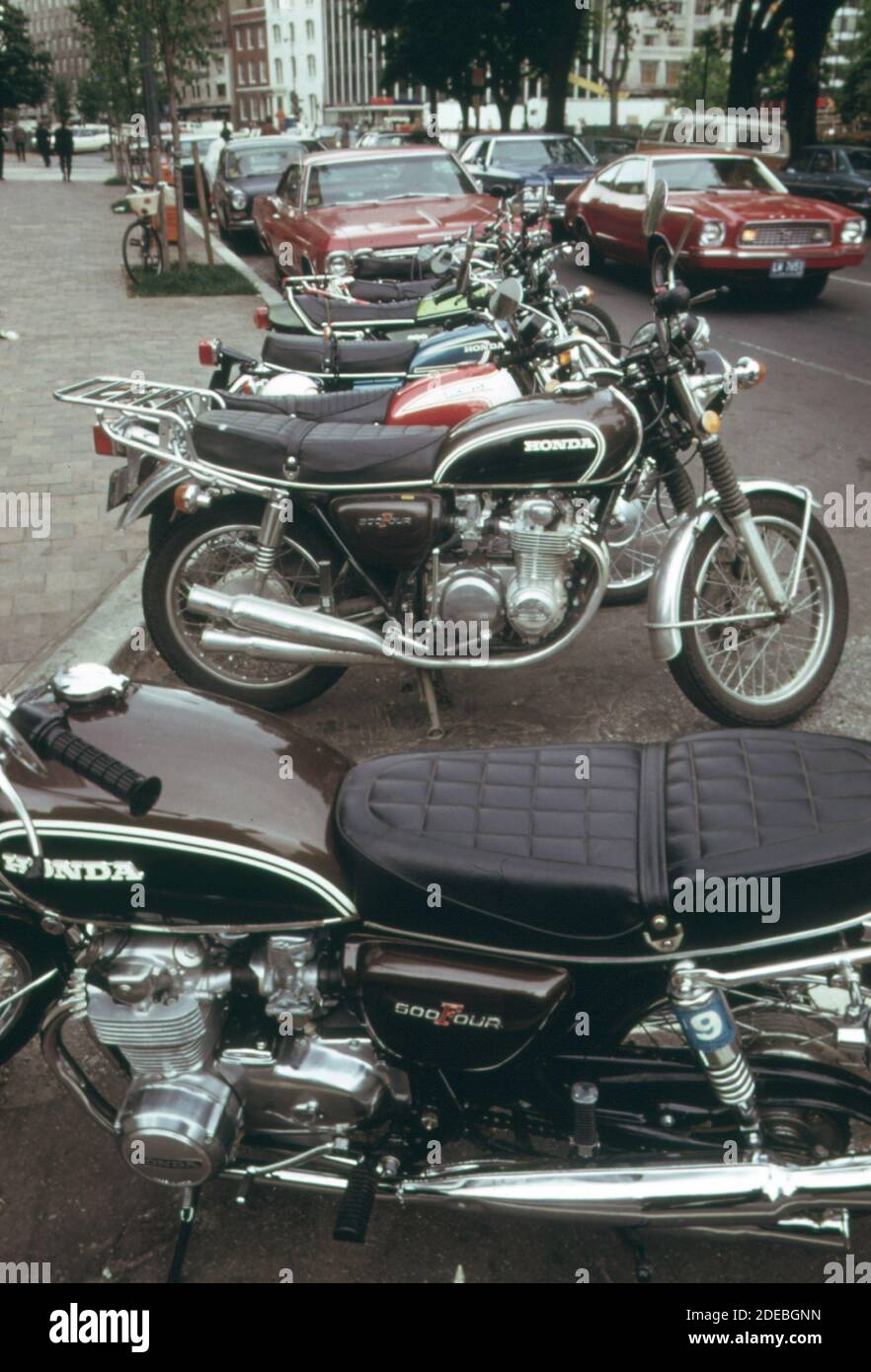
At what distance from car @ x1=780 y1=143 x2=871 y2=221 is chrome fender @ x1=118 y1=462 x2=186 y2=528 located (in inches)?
732

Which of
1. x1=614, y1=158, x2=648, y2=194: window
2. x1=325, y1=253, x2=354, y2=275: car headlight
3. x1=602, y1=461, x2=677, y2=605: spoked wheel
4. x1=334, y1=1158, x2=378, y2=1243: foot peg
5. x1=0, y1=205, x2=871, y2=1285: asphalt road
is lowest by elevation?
x1=0, y1=205, x2=871, y2=1285: asphalt road

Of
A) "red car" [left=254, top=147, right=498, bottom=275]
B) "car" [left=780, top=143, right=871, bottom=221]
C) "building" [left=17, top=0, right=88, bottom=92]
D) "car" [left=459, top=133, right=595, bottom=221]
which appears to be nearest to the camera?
"red car" [left=254, top=147, right=498, bottom=275]

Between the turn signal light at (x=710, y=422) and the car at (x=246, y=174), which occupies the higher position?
the car at (x=246, y=174)

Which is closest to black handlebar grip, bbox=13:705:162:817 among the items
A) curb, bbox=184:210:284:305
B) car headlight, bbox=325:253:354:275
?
car headlight, bbox=325:253:354:275

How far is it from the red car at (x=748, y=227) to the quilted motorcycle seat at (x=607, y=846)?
31.8ft

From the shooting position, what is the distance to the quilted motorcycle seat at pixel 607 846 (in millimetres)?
1852

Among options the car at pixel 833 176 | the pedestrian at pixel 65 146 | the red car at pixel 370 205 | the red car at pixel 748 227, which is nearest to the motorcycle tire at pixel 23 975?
the red car at pixel 370 205

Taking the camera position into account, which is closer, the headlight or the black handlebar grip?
the black handlebar grip

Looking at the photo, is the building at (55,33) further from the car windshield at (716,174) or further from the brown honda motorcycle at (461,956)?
the brown honda motorcycle at (461,956)

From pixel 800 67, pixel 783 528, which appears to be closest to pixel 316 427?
pixel 783 528

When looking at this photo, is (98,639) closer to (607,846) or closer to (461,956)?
(461,956)

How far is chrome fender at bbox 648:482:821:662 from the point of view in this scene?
3699 mm

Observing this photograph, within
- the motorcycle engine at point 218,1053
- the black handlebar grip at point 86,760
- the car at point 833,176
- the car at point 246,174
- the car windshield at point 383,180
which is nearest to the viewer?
the black handlebar grip at point 86,760

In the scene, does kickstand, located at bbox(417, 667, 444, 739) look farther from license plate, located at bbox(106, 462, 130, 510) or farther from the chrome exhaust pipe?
license plate, located at bbox(106, 462, 130, 510)
